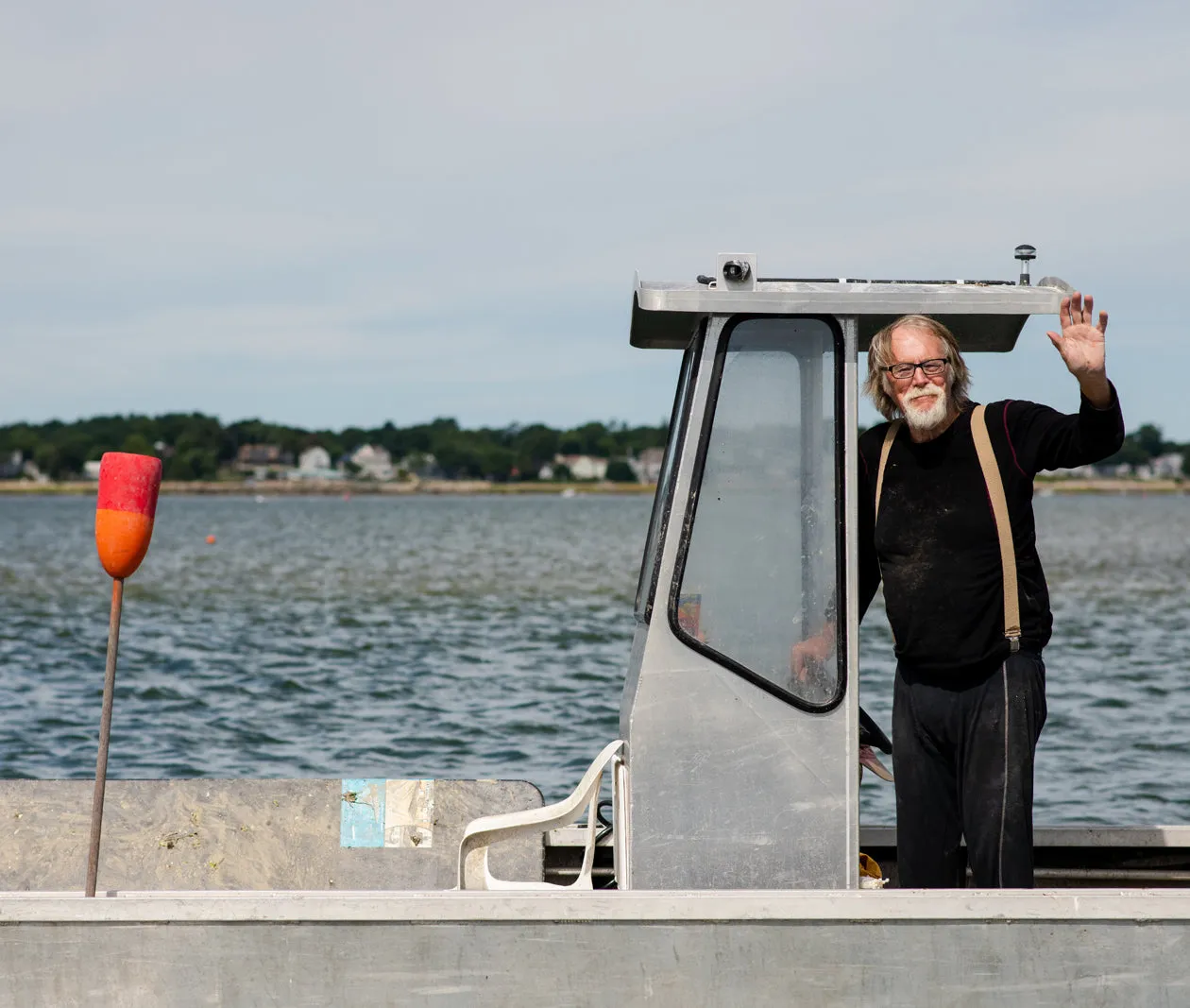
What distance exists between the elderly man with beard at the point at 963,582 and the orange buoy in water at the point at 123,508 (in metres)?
1.65

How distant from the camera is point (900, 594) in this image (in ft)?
12.9

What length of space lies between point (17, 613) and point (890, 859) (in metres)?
23.3

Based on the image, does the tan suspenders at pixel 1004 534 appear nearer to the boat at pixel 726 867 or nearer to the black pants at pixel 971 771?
the black pants at pixel 971 771

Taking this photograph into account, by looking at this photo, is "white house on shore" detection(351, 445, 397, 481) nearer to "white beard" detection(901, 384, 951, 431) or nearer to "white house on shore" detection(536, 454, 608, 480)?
"white house on shore" detection(536, 454, 608, 480)

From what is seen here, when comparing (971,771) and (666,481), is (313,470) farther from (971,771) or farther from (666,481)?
(971,771)

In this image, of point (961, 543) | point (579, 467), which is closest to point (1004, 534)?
point (961, 543)

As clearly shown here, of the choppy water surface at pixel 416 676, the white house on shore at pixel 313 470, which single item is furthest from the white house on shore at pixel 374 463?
the choppy water surface at pixel 416 676

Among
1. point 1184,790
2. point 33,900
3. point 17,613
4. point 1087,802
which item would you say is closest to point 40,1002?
point 33,900

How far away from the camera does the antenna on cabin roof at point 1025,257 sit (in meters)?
3.91

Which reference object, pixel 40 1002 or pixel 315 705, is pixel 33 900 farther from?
pixel 315 705

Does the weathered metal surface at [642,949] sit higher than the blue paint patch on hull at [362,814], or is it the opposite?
the weathered metal surface at [642,949]

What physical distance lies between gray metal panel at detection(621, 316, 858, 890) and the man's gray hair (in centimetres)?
79

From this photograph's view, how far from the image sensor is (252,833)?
5633mm

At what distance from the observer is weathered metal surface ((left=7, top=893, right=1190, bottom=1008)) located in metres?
3.51
